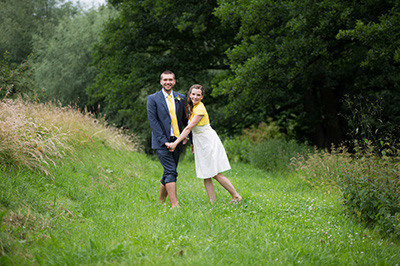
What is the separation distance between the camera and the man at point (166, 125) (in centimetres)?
541

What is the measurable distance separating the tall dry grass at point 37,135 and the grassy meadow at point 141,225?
3 cm

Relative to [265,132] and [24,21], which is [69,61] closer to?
[24,21]

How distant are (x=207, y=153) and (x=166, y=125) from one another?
0.75 m

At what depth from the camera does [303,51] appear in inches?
404

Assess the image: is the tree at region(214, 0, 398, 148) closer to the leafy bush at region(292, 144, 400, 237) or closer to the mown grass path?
the leafy bush at region(292, 144, 400, 237)

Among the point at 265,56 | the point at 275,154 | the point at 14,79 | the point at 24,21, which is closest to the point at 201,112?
the point at 265,56

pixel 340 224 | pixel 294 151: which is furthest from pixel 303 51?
pixel 340 224

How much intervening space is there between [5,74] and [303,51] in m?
8.01

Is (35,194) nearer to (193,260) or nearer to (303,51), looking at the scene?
(193,260)

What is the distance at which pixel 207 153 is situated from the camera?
18.3ft

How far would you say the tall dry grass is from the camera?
5.64 m

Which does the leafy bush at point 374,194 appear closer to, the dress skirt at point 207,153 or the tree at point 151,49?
the dress skirt at point 207,153

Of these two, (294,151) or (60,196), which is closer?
(60,196)

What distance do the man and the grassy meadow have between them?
40cm
